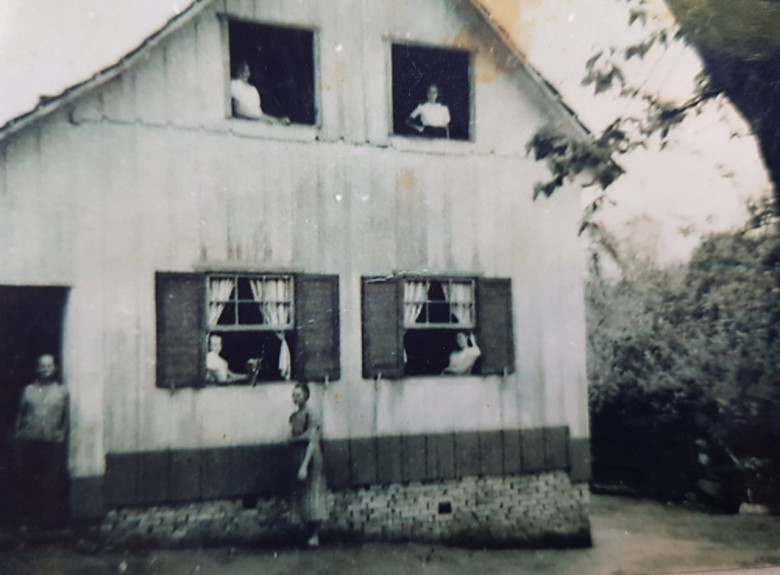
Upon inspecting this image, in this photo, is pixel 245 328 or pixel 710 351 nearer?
pixel 245 328

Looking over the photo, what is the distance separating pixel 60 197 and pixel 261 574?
199 centimetres

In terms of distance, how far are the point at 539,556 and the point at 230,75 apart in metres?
3.00

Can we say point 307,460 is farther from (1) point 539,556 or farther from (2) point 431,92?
(2) point 431,92

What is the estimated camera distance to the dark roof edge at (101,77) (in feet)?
8.60

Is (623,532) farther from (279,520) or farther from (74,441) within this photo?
(74,441)

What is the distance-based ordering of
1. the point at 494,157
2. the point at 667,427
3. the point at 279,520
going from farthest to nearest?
the point at 667,427 < the point at 494,157 < the point at 279,520

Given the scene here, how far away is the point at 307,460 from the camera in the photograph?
2.97 meters

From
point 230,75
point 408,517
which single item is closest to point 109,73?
point 230,75

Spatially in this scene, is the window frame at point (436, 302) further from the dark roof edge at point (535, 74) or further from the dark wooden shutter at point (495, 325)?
the dark roof edge at point (535, 74)

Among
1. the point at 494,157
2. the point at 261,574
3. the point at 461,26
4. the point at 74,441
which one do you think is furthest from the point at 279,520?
the point at 461,26

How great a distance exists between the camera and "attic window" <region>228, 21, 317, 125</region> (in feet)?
9.56

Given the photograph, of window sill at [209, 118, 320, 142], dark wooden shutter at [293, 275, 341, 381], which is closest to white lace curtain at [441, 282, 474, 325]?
dark wooden shutter at [293, 275, 341, 381]

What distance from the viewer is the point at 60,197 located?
2.67 m

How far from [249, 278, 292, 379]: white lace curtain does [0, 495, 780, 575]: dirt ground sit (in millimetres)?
974
